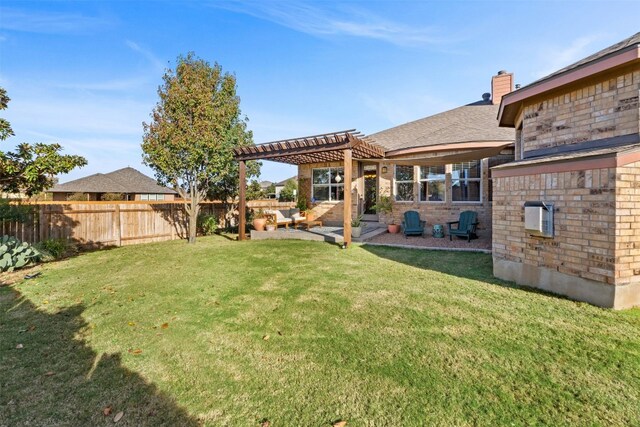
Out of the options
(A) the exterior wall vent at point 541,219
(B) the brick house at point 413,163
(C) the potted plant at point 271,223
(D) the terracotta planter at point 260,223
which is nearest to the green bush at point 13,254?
(D) the terracotta planter at point 260,223

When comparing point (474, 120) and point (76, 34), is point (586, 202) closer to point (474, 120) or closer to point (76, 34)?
point (474, 120)

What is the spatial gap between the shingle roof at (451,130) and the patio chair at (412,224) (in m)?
2.92

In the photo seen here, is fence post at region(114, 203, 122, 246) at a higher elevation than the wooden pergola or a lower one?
lower

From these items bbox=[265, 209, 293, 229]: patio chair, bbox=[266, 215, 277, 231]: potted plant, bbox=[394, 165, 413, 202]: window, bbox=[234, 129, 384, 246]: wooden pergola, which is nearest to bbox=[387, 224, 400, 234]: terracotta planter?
bbox=[394, 165, 413, 202]: window

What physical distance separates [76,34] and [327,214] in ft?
38.3

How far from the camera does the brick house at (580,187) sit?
3943 mm

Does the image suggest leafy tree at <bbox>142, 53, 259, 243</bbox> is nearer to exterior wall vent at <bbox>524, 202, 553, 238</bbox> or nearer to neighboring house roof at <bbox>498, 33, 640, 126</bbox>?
neighboring house roof at <bbox>498, 33, 640, 126</bbox>

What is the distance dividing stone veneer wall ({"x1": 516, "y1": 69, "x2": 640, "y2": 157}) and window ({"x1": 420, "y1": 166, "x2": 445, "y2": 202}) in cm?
525

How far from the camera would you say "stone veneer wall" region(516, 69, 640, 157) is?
4.74 meters

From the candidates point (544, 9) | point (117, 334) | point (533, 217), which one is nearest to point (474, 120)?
point (544, 9)

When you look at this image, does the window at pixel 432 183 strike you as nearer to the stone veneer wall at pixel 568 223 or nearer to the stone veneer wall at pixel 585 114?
the stone veneer wall at pixel 585 114

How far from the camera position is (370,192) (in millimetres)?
14258

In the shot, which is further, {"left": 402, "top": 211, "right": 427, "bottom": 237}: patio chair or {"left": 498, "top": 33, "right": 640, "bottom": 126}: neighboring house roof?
{"left": 402, "top": 211, "right": 427, "bottom": 237}: patio chair

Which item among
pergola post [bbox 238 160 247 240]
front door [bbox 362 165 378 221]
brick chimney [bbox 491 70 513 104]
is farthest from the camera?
brick chimney [bbox 491 70 513 104]
